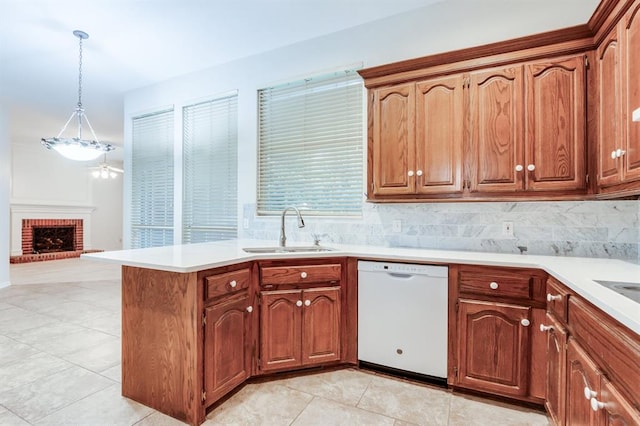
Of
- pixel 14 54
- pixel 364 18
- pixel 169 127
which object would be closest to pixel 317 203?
pixel 364 18

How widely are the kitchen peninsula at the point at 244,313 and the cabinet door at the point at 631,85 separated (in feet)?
1.80

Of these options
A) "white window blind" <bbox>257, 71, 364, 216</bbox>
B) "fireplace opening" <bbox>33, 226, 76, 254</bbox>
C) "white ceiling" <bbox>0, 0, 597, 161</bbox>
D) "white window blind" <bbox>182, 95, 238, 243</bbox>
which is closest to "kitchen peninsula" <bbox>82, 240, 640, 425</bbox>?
"white window blind" <bbox>257, 71, 364, 216</bbox>

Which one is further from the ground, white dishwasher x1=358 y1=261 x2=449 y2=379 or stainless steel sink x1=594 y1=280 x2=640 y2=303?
stainless steel sink x1=594 y1=280 x2=640 y2=303

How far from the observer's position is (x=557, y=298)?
5.15 ft

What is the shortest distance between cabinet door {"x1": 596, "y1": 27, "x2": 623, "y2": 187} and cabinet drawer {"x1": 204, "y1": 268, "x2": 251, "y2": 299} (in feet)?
7.23

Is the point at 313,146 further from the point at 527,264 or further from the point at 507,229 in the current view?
the point at 527,264

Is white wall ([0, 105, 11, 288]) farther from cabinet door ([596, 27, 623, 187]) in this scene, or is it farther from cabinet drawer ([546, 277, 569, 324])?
cabinet door ([596, 27, 623, 187])

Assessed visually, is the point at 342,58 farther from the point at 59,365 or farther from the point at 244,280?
the point at 59,365

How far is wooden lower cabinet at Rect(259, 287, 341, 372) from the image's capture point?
2209 millimetres

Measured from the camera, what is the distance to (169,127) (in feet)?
13.5

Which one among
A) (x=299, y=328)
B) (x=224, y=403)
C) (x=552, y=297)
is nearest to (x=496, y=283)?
(x=552, y=297)

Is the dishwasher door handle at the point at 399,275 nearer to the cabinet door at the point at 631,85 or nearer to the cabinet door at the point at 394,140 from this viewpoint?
the cabinet door at the point at 394,140

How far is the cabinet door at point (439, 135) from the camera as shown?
7.52 feet

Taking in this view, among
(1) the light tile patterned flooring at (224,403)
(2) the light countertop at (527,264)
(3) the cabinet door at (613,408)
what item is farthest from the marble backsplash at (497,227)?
(3) the cabinet door at (613,408)
